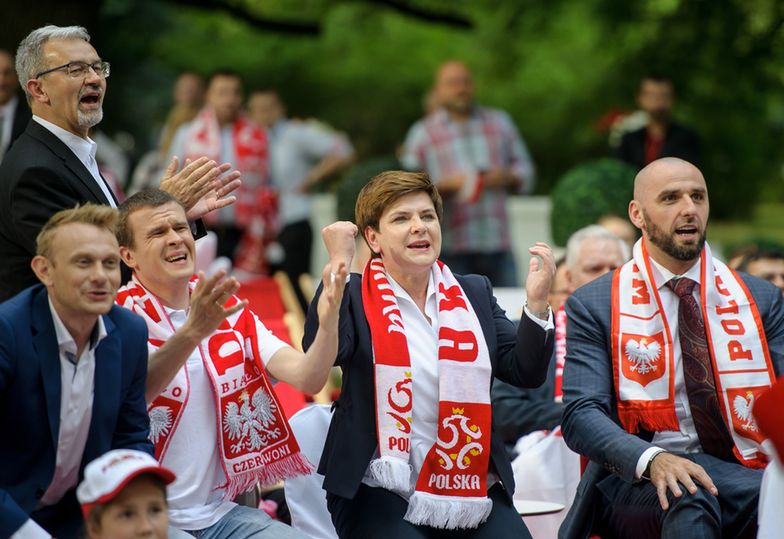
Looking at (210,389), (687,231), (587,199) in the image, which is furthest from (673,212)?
(587,199)

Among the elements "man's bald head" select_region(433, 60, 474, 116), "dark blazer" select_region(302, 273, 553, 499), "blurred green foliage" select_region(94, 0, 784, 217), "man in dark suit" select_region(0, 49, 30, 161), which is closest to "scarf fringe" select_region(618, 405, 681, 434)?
"dark blazer" select_region(302, 273, 553, 499)

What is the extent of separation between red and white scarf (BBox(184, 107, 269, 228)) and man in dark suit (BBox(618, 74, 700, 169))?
2784 millimetres

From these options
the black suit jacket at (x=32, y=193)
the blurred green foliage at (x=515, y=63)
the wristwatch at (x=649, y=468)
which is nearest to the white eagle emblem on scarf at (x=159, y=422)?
the black suit jacket at (x=32, y=193)

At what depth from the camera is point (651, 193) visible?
5465 mm

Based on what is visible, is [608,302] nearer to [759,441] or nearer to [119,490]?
[759,441]

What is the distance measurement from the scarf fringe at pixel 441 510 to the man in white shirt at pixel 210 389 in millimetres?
409

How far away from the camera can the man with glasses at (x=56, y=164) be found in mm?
5457

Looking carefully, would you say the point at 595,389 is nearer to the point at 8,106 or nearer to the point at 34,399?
the point at 34,399

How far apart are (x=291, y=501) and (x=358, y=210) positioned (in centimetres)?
Result: 118

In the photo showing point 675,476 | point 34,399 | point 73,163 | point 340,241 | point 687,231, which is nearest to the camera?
point 34,399

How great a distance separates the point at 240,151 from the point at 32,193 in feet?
18.4

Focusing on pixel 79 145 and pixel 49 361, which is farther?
pixel 79 145

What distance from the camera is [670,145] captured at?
34.4 feet

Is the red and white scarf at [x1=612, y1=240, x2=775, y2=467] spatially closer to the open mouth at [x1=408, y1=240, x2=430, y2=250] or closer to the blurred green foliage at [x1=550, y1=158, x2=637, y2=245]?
the open mouth at [x1=408, y1=240, x2=430, y2=250]
